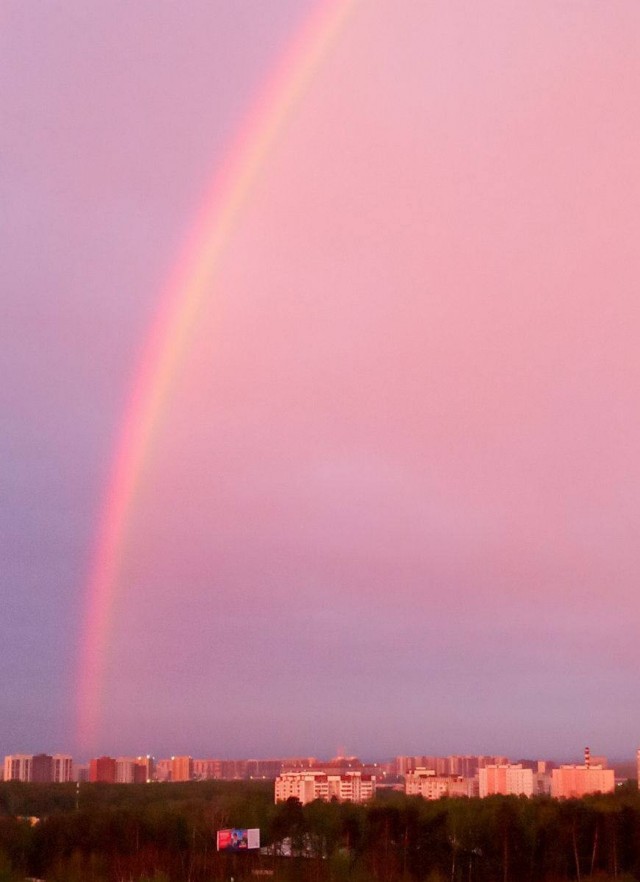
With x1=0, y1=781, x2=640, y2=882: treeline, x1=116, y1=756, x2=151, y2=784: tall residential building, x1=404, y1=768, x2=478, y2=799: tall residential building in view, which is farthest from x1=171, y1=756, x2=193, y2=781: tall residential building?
x1=0, y1=781, x2=640, y2=882: treeline

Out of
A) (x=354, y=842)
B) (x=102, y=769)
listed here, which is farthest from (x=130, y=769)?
(x=354, y=842)

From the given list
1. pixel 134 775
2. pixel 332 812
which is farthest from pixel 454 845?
pixel 134 775

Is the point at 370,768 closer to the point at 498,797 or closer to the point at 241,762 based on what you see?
the point at 241,762

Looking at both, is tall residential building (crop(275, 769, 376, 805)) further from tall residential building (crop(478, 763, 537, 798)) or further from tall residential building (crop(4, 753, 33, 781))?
tall residential building (crop(4, 753, 33, 781))

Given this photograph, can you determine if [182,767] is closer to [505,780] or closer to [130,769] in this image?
[130,769]

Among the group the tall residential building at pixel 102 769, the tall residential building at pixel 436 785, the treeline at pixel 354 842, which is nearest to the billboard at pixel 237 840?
the treeline at pixel 354 842

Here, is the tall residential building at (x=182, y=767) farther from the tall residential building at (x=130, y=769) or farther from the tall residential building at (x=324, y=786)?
the tall residential building at (x=324, y=786)
